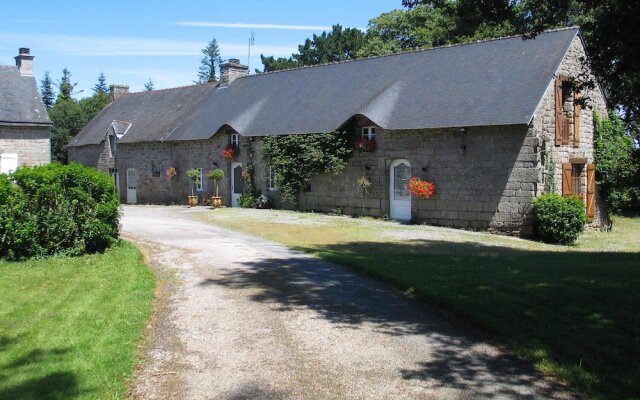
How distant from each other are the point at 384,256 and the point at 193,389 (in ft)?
23.4

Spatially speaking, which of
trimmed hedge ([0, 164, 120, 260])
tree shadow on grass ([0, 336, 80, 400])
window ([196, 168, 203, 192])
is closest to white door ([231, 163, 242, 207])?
window ([196, 168, 203, 192])

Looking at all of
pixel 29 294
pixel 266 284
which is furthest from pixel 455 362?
pixel 29 294

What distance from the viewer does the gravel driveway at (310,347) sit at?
4.34 m

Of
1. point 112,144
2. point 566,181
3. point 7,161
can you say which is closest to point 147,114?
point 112,144

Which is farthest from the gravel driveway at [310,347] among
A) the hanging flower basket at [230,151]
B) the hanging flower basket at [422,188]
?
the hanging flower basket at [230,151]

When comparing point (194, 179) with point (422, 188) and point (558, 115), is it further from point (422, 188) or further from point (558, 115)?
point (558, 115)

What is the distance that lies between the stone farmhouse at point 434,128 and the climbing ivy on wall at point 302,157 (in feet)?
1.12

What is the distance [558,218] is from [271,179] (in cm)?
1156

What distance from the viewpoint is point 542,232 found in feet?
54.6

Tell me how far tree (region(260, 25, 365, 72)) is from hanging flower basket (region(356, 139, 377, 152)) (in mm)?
26022

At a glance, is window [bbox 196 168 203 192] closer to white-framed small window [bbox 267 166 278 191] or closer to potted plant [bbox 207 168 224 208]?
potted plant [bbox 207 168 224 208]

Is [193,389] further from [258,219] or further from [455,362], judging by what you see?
[258,219]

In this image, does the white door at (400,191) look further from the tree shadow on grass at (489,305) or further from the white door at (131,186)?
the white door at (131,186)

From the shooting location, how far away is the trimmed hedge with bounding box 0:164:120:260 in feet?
35.2
